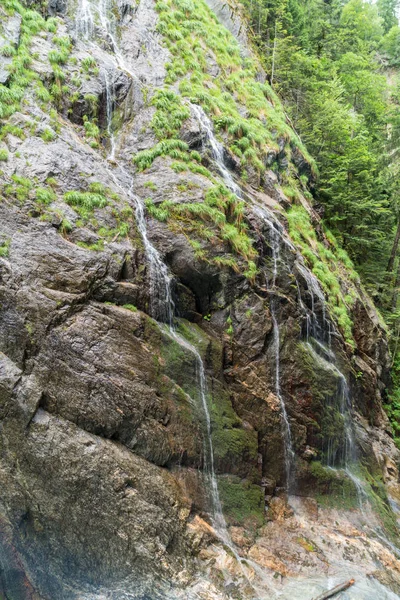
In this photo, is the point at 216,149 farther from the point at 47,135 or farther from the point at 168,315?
the point at 168,315

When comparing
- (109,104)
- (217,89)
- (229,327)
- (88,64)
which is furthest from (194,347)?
(217,89)

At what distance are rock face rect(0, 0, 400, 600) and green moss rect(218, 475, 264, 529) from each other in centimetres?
5

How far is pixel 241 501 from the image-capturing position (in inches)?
408

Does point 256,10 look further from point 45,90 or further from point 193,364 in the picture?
point 193,364

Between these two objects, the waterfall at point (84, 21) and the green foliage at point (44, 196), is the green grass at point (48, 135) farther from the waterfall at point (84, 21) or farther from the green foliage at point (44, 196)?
the waterfall at point (84, 21)

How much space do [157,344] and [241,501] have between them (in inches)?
175

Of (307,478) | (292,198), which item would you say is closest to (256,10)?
(292,198)

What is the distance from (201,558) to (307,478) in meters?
4.64

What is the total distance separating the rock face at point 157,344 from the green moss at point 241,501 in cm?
5

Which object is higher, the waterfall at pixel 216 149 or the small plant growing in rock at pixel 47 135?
the waterfall at pixel 216 149

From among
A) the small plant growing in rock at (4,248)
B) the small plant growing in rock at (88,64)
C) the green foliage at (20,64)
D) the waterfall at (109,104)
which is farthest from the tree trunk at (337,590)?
the small plant growing in rock at (88,64)

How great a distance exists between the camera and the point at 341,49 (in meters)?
35.3

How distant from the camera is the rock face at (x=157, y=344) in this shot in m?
8.37

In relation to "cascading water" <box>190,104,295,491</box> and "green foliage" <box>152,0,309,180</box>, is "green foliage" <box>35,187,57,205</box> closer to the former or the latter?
"green foliage" <box>152,0,309,180</box>
